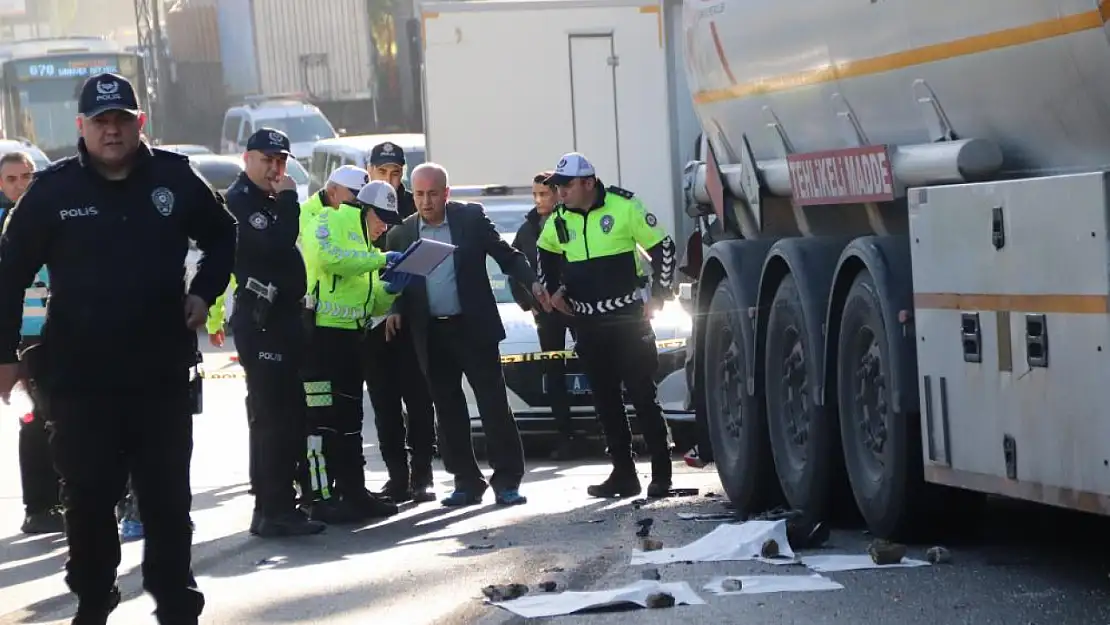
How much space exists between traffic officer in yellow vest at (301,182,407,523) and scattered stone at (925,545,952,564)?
368 centimetres

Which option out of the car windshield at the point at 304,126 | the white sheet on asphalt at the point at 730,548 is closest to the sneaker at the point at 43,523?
the white sheet on asphalt at the point at 730,548

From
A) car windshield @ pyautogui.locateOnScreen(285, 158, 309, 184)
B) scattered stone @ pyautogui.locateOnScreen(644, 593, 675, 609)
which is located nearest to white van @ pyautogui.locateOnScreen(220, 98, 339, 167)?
car windshield @ pyautogui.locateOnScreen(285, 158, 309, 184)

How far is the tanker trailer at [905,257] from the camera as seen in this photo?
7.13 metres

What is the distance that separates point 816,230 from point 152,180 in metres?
4.18

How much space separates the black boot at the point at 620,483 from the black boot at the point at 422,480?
91 centimetres

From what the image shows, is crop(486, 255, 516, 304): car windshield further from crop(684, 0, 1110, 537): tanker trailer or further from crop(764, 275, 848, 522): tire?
crop(764, 275, 848, 522): tire

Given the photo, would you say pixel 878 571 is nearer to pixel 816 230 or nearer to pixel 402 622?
pixel 402 622

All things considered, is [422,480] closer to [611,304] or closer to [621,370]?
[621,370]

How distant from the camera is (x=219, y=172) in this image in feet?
94.1

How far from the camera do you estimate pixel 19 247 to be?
23.2 feet

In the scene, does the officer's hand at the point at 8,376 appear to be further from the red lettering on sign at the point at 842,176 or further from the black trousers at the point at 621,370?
the black trousers at the point at 621,370


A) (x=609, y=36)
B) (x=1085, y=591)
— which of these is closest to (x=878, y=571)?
(x=1085, y=591)

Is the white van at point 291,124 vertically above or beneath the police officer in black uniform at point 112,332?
above

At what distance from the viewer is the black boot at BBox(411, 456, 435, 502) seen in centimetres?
1217
